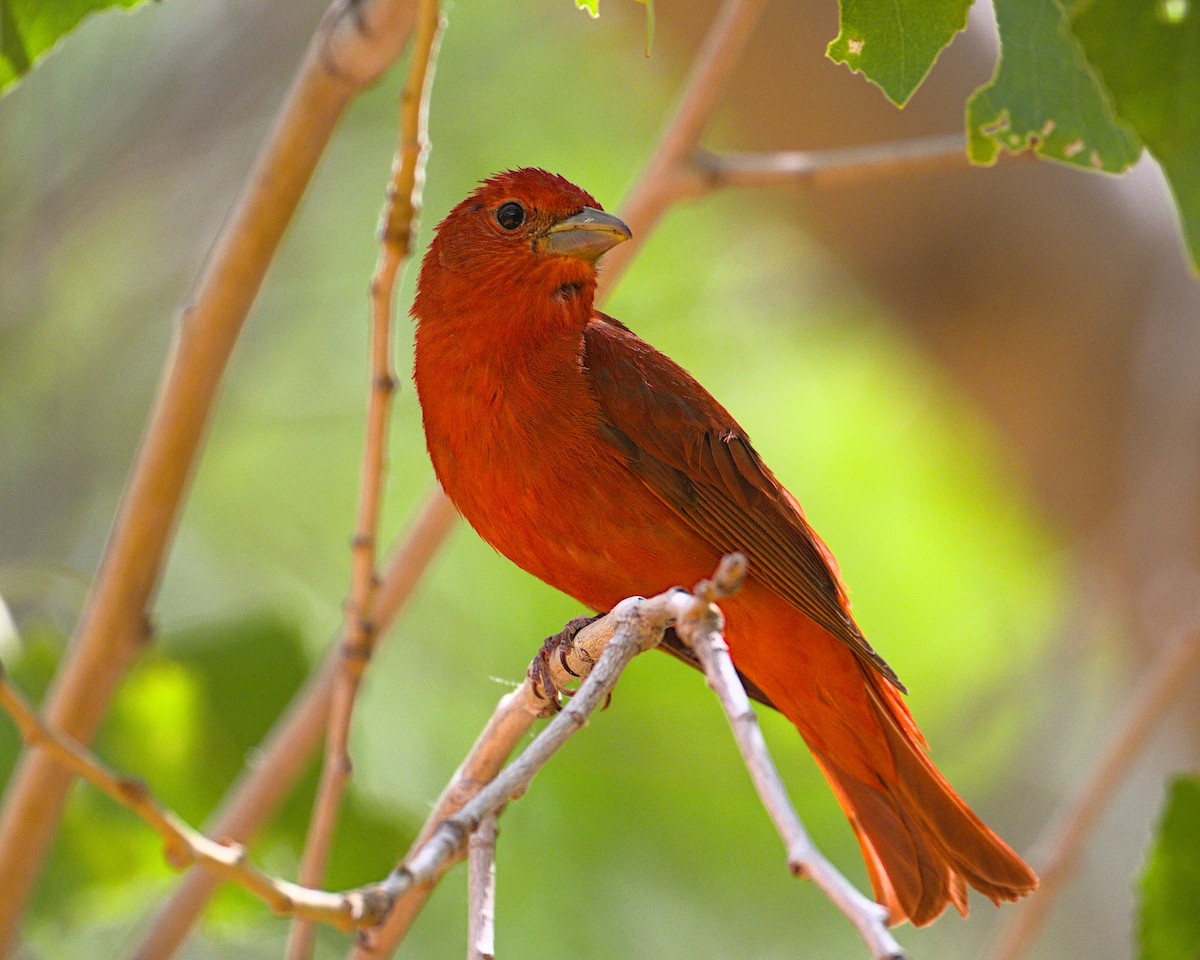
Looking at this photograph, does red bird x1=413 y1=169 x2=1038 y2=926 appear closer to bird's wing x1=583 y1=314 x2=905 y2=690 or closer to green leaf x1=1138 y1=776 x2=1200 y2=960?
bird's wing x1=583 y1=314 x2=905 y2=690

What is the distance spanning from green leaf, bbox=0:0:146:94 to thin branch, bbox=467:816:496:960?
1.52m

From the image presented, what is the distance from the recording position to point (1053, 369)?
478 cm

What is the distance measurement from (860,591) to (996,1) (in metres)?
5.63

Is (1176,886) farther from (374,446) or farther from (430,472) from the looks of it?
(430,472)

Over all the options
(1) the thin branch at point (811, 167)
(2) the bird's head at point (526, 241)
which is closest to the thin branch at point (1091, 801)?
(1) the thin branch at point (811, 167)

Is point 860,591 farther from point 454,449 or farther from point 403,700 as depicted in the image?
point 454,449

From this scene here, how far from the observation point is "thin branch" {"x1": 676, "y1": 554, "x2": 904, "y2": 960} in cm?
124

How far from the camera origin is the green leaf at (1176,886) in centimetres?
330

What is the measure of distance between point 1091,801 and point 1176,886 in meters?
0.29

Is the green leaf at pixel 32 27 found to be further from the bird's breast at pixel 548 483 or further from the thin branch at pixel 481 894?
the thin branch at pixel 481 894

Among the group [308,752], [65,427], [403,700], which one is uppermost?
[308,752]

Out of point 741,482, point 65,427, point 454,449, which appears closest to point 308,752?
point 454,449

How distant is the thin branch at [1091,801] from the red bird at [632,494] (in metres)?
0.48

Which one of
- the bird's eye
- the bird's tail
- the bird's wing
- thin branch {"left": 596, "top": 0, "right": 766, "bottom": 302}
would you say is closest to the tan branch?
the bird's wing
